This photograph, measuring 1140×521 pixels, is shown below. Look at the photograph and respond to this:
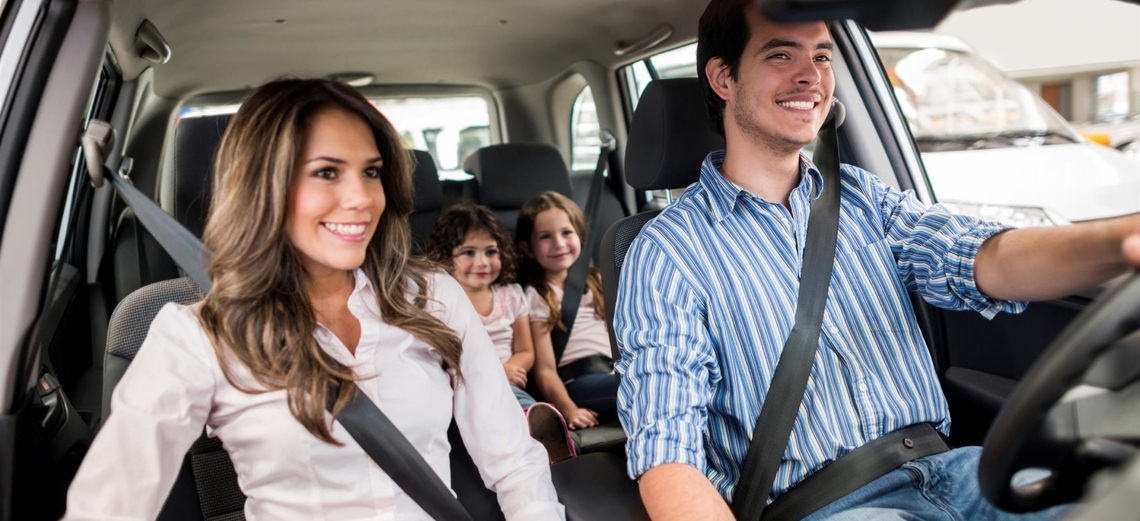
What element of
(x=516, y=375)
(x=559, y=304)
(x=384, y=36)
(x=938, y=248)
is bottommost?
(x=516, y=375)

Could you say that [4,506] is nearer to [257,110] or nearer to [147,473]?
[147,473]

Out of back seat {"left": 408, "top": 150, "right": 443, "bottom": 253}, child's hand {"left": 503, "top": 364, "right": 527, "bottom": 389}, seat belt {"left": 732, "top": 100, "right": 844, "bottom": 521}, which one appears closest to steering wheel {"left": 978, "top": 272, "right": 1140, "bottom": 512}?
seat belt {"left": 732, "top": 100, "right": 844, "bottom": 521}

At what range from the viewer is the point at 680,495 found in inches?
Answer: 54.9

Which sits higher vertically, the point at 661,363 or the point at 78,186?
the point at 78,186

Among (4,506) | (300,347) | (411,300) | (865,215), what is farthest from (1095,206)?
(4,506)

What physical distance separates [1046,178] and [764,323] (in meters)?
1.18

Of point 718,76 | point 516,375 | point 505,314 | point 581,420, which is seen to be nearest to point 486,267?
point 505,314

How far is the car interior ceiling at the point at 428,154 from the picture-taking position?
1914mm

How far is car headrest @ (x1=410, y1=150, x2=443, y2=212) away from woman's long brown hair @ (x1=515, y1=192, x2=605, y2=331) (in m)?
0.37

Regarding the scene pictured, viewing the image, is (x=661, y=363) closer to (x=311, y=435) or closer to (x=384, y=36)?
(x=311, y=435)

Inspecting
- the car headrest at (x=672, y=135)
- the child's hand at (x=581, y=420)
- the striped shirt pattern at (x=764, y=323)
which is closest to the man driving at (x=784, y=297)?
the striped shirt pattern at (x=764, y=323)

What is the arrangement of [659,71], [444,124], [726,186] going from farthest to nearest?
[444,124], [659,71], [726,186]

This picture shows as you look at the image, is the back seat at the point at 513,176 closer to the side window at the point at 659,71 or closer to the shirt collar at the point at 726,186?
the side window at the point at 659,71

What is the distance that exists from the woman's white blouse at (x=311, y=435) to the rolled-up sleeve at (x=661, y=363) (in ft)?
0.63
